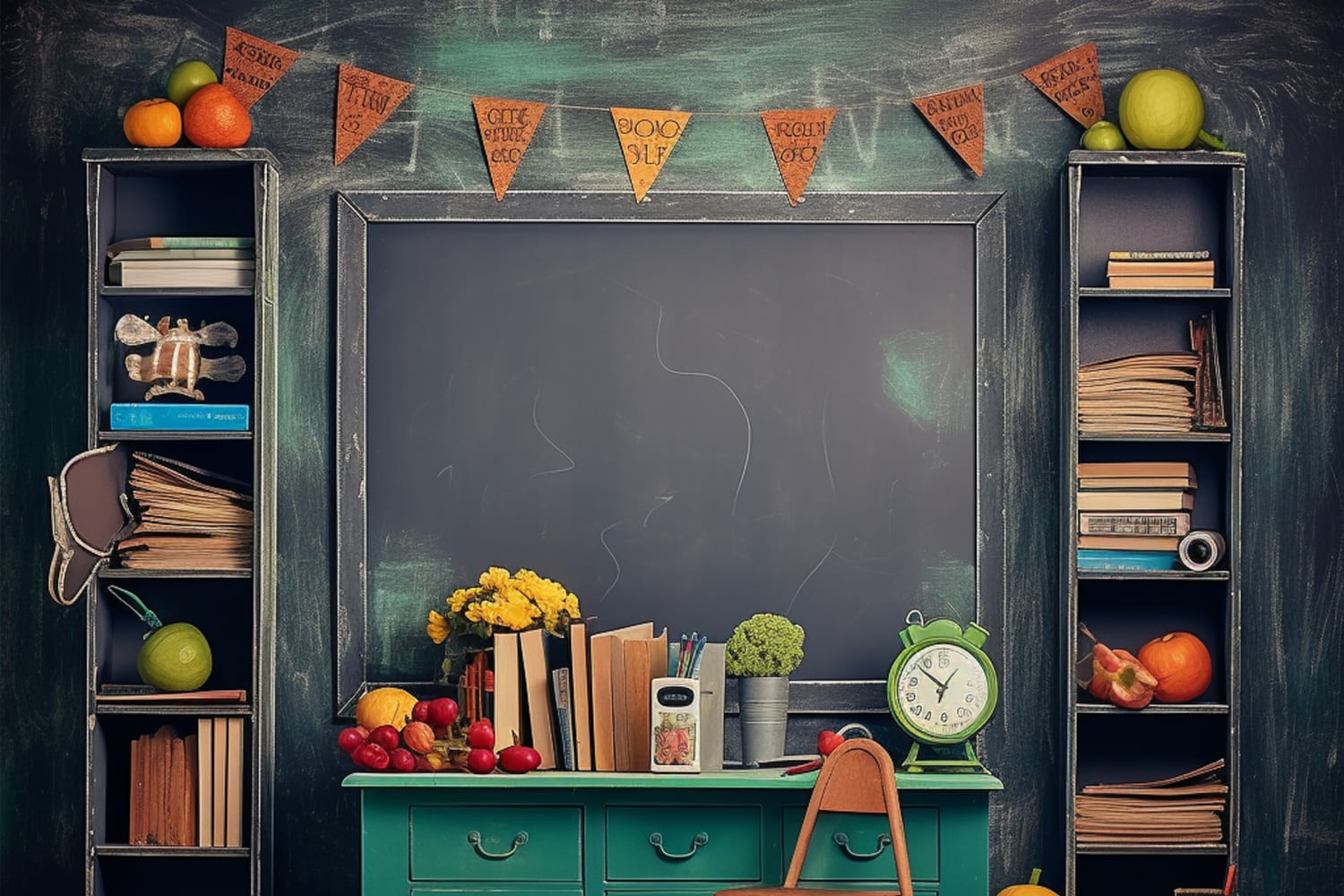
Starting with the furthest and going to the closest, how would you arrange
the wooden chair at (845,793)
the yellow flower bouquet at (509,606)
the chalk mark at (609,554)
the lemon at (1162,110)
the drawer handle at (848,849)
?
the chalk mark at (609,554), the lemon at (1162,110), the yellow flower bouquet at (509,606), the drawer handle at (848,849), the wooden chair at (845,793)

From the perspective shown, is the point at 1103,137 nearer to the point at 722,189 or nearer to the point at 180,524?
the point at 722,189

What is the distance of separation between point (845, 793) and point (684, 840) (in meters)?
0.41

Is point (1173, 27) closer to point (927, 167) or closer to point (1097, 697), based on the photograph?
point (927, 167)

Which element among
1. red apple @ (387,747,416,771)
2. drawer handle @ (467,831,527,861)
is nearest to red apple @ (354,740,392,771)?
red apple @ (387,747,416,771)

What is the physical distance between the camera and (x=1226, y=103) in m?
3.99

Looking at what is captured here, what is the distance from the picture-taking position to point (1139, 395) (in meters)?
3.80

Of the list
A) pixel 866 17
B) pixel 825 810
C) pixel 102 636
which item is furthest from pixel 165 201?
pixel 825 810

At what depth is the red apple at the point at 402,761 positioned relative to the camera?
3477 mm

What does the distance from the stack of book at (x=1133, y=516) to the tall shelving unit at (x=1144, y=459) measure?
50 millimetres

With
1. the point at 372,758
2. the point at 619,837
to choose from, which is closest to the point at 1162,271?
the point at 619,837

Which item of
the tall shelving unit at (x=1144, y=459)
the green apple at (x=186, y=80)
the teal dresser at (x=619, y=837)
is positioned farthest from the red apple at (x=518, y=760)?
the green apple at (x=186, y=80)

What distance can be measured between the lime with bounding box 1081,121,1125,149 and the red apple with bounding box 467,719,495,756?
213cm

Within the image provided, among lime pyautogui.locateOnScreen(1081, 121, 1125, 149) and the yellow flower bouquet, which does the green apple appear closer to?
the yellow flower bouquet

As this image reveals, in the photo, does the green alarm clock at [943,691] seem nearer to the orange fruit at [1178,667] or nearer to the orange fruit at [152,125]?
the orange fruit at [1178,667]
